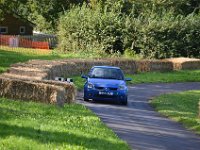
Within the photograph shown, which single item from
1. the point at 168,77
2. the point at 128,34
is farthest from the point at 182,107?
the point at 128,34

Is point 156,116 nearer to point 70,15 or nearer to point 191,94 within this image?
point 191,94

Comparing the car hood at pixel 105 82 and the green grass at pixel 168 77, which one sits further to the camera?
the green grass at pixel 168 77

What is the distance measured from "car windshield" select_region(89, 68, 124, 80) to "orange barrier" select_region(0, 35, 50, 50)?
1538 inches

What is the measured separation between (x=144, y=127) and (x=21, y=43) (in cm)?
4845

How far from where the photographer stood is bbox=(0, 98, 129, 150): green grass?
10094mm

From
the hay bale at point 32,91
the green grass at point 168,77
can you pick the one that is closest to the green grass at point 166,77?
the green grass at point 168,77

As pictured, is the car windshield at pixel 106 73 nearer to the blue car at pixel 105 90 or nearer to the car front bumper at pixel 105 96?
the blue car at pixel 105 90

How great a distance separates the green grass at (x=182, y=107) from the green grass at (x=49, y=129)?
400 centimetres

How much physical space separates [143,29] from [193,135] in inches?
1336

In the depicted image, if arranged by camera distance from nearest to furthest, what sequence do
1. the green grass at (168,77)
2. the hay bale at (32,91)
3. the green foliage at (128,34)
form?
the hay bale at (32,91) < the green grass at (168,77) < the green foliage at (128,34)

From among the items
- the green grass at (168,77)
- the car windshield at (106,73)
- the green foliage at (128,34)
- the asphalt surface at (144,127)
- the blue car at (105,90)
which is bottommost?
the green grass at (168,77)

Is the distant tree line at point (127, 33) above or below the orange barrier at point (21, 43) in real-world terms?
above

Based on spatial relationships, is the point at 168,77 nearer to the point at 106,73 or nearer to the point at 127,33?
the point at 127,33

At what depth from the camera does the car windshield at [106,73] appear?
2289 centimetres
